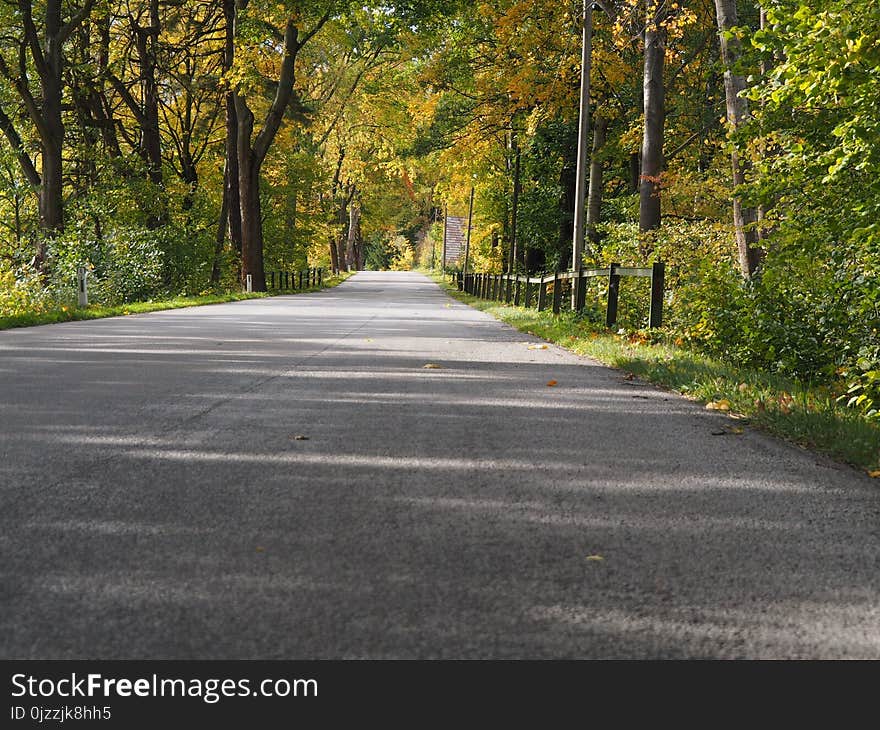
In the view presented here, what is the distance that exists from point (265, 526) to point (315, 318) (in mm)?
17565

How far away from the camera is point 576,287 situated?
20906 mm

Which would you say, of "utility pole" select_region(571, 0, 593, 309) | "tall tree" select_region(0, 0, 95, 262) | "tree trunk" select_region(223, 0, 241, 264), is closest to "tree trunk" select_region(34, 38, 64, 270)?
"tall tree" select_region(0, 0, 95, 262)

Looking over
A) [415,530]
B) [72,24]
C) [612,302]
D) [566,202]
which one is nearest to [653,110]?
[612,302]

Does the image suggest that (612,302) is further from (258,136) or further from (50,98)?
(258,136)

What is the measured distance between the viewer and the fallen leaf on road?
27.2ft

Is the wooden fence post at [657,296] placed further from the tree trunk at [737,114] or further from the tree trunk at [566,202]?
the tree trunk at [566,202]

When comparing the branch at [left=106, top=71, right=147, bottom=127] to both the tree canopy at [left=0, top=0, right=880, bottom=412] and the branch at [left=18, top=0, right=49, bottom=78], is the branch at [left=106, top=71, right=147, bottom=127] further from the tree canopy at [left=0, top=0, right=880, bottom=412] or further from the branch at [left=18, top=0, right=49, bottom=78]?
the branch at [left=18, top=0, right=49, bottom=78]

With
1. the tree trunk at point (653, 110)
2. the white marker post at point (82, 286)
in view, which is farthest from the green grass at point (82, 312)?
the tree trunk at point (653, 110)

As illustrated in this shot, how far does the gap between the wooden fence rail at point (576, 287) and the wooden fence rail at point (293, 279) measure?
35.2ft

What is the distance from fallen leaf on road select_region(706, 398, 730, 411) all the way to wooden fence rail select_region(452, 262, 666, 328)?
629 cm

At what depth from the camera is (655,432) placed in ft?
23.1

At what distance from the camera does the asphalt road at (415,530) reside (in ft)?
10.1
